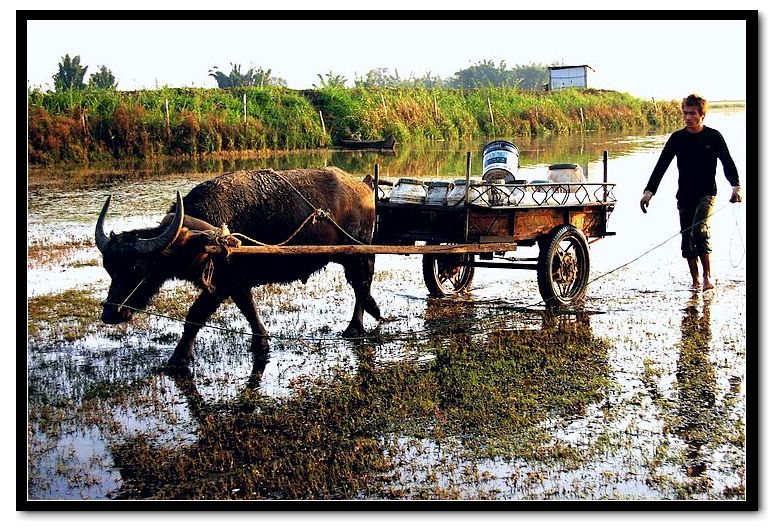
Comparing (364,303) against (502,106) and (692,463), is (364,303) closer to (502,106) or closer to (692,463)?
(692,463)

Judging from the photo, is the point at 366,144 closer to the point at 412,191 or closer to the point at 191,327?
the point at 412,191

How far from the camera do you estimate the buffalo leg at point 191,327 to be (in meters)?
6.79

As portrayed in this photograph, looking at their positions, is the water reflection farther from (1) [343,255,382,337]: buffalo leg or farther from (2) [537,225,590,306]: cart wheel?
(2) [537,225,590,306]: cart wheel

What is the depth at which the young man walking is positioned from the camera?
768 cm

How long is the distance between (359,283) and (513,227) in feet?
4.34

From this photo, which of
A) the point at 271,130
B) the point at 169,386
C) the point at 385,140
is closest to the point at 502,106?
the point at 385,140

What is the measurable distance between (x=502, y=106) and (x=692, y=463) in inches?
947

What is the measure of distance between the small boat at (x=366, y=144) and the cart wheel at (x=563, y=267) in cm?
1504

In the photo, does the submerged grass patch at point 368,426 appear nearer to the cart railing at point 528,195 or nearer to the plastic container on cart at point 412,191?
the cart railing at point 528,195

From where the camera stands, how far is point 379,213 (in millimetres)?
8180

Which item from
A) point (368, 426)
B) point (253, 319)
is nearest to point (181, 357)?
point (253, 319)

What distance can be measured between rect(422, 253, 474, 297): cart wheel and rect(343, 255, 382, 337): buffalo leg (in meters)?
0.82

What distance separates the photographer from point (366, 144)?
76.5 feet

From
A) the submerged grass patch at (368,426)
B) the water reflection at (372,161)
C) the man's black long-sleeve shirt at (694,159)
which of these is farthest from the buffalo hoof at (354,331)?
the water reflection at (372,161)
